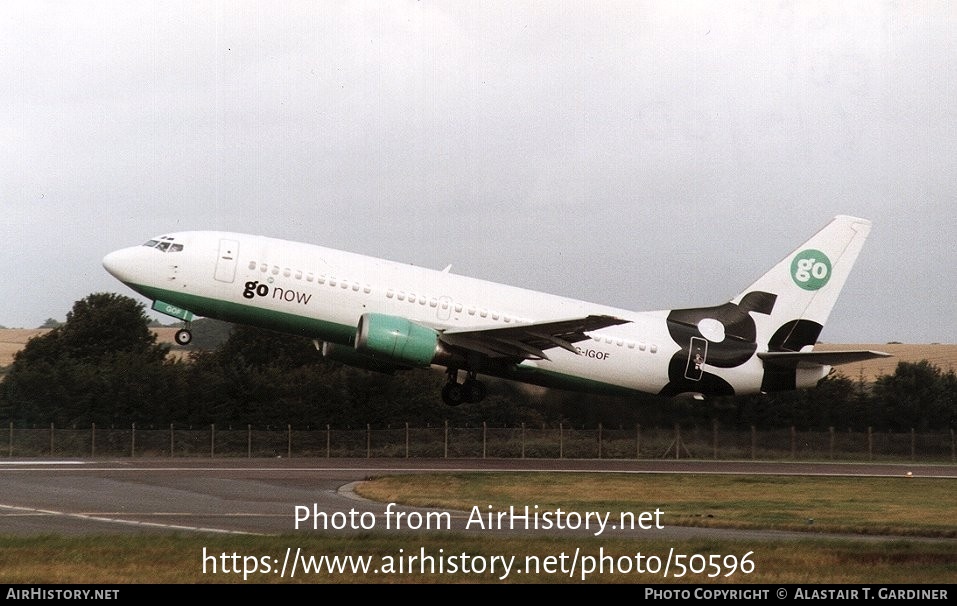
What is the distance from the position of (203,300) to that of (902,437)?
2897cm

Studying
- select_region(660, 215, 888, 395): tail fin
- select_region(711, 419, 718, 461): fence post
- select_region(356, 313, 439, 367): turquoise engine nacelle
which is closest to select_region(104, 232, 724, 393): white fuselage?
select_region(356, 313, 439, 367): turquoise engine nacelle

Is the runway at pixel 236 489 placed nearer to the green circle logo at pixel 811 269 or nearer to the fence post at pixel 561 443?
the fence post at pixel 561 443

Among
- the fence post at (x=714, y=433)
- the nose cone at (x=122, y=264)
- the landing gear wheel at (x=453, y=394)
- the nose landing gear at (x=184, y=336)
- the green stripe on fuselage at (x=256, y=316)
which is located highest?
the nose cone at (x=122, y=264)

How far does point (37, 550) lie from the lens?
20125 mm

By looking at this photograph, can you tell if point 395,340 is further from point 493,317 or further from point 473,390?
point 473,390

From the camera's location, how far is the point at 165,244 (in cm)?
3550

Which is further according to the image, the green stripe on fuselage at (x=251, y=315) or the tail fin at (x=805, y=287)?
the tail fin at (x=805, y=287)

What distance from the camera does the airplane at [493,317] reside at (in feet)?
116

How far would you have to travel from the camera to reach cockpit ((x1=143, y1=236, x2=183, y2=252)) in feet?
116

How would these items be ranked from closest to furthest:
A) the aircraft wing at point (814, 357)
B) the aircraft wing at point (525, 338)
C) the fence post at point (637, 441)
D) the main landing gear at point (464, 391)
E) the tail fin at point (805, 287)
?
the aircraft wing at point (525, 338) < the aircraft wing at point (814, 357) < the main landing gear at point (464, 391) < the tail fin at point (805, 287) < the fence post at point (637, 441)

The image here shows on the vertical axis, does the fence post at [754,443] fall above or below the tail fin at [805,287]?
below

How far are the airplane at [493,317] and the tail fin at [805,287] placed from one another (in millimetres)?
47

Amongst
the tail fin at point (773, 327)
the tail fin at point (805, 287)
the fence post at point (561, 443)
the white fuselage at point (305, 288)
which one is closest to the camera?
the white fuselage at point (305, 288)

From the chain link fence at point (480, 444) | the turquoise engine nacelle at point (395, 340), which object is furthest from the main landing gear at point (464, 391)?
the chain link fence at point (480, 444)
